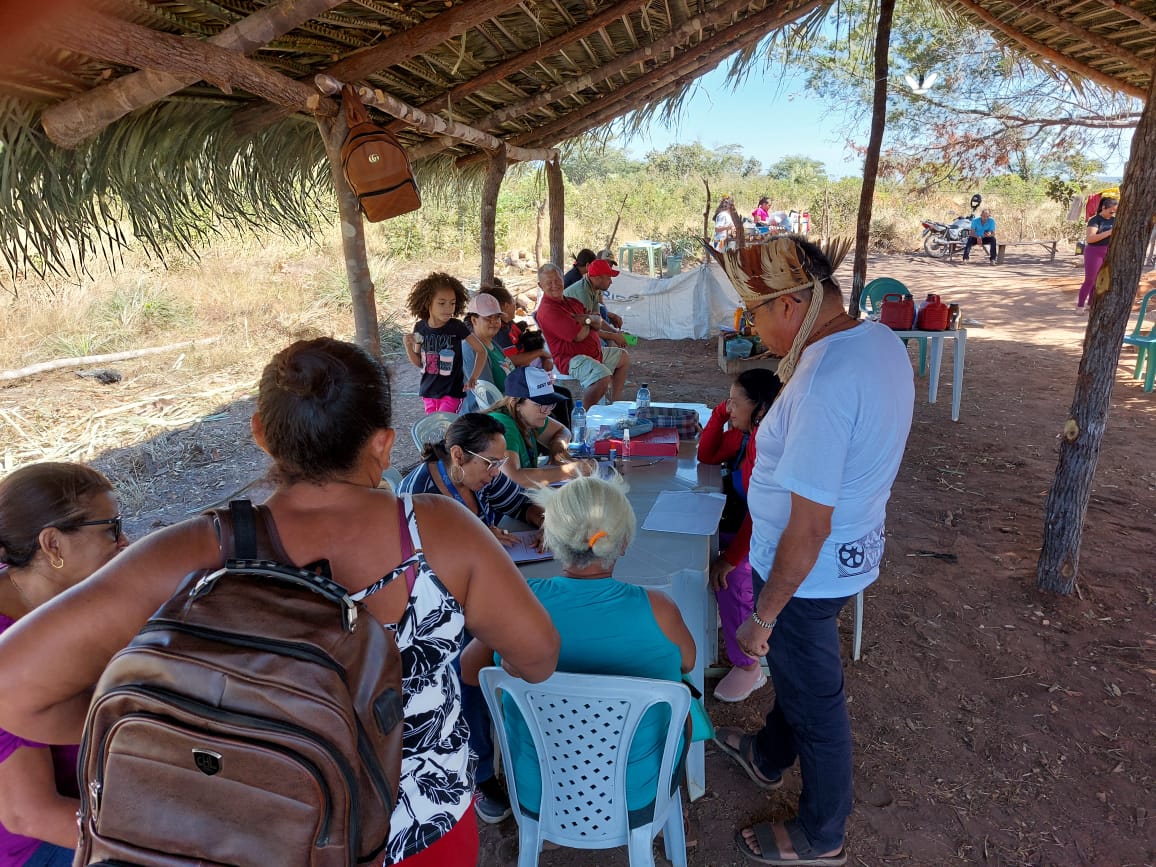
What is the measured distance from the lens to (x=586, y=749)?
5.72 ft

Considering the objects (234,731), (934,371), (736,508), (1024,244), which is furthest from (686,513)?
(1024,244)

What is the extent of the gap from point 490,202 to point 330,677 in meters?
6.27

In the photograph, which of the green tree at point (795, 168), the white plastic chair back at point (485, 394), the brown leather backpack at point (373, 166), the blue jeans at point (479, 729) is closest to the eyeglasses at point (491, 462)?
the blue jeans at point (479, 729)

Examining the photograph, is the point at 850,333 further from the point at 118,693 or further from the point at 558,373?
the point at 558,373

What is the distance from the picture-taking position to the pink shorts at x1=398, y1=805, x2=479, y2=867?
1.14 meters

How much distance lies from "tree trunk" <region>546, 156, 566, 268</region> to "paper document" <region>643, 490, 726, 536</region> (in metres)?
5.78

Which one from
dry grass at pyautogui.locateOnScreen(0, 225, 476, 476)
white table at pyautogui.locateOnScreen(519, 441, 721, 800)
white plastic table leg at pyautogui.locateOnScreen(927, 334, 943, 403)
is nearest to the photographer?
white table at pyautogui.locateOnScreen(519, 441, 721, 800)

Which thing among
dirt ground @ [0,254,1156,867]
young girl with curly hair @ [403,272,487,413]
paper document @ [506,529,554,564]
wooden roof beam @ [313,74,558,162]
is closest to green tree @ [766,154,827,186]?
wooden roof beam @ [313,74,558,162]

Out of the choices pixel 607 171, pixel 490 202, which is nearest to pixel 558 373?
pixel 490 202

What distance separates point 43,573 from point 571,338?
16.7 ft

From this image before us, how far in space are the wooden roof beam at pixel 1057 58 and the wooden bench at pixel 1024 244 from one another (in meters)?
13.1

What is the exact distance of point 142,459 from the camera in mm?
5918

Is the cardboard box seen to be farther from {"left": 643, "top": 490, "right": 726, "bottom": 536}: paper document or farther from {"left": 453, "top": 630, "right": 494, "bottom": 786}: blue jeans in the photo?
{"left": 453, "top": 630, "right": 494, "bottom": 786}: blue jeans

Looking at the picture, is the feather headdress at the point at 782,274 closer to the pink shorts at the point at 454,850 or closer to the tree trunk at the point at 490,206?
the pink shorts at the point at 454,850
